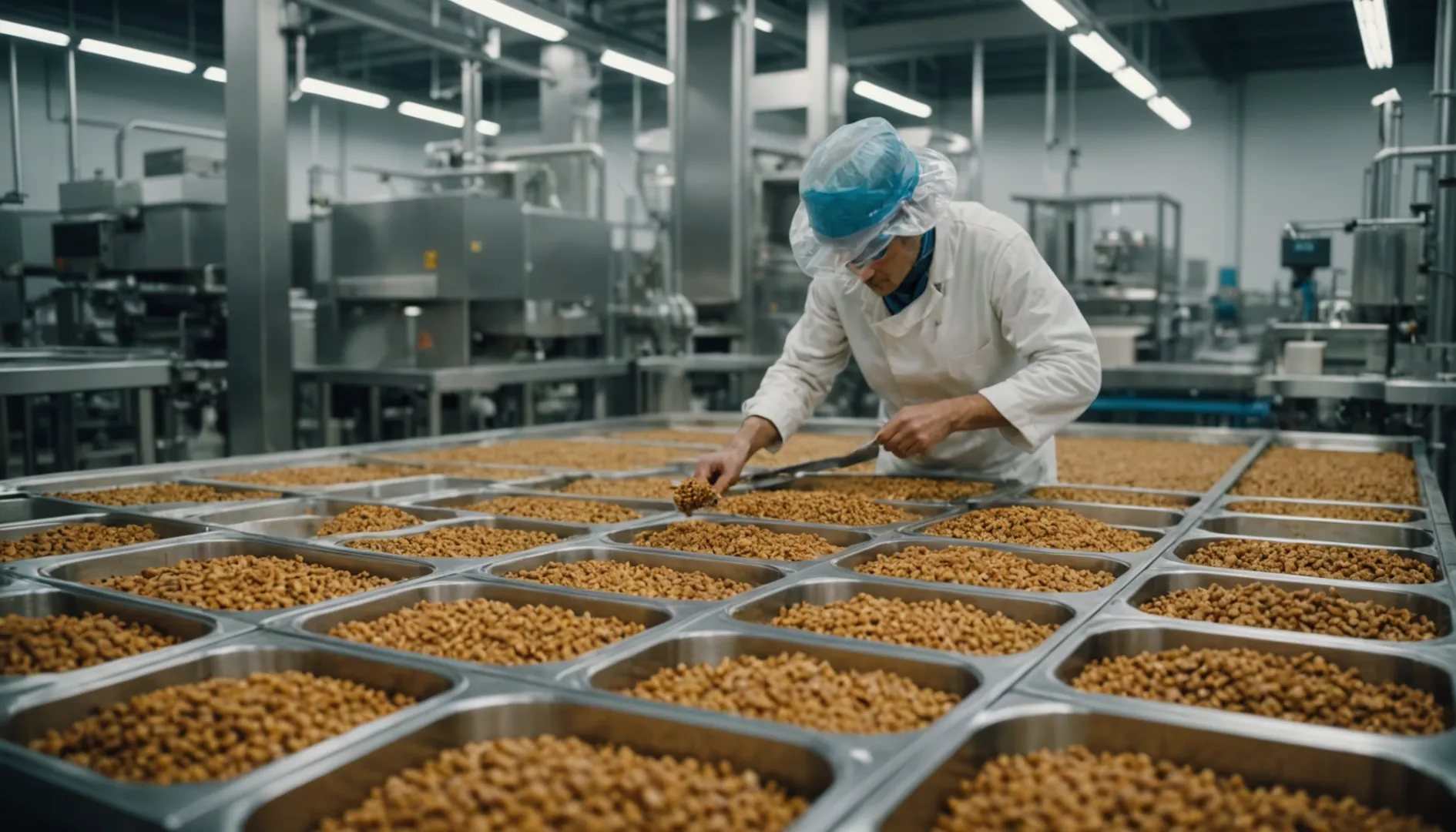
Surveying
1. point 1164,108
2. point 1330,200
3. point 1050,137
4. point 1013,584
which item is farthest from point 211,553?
point 1330,200

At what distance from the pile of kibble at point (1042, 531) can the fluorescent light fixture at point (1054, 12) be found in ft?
15.1

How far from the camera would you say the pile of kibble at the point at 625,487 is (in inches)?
112

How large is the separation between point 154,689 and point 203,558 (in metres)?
0.88

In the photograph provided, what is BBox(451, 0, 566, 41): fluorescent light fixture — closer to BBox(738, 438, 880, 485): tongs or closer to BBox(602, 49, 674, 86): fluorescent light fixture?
BBox(602, 49, 674, 86): fluorescent light fixture

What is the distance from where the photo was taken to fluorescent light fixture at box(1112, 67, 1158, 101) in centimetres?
841

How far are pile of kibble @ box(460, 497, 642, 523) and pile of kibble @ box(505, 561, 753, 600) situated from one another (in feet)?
1.37

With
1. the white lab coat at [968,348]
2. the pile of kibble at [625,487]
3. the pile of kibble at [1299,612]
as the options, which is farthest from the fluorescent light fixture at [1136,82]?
the pile of kibble at [1299,612]

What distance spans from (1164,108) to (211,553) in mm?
10260

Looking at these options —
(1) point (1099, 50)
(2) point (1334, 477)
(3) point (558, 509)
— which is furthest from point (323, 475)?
(1) point (1099, 50)

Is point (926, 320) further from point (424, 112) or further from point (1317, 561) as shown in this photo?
point (424, 112)

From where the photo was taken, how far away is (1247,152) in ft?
44.3

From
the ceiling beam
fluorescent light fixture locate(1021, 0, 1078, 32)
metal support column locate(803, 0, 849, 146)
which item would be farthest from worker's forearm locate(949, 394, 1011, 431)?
the ceiling beam

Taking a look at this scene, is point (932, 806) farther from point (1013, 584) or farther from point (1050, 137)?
point (1050, 137)

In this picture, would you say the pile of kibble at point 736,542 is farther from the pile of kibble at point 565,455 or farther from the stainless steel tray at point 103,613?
the pile of kibble at point 565,455
